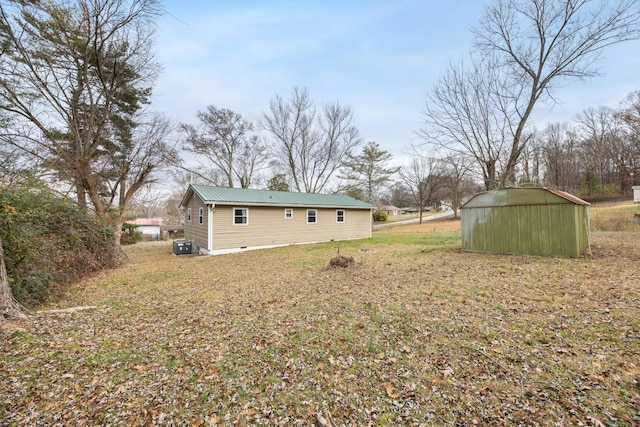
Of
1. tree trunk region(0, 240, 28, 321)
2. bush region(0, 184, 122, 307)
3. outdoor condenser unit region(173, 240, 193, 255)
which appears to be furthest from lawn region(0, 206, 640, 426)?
outdoor condenser unit region(173, 240, 193, 255)

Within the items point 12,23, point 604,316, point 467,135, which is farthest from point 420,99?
point 12,23

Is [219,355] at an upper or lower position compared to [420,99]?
lower

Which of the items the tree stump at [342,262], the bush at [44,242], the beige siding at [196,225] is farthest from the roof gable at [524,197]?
the bush at [44,242]

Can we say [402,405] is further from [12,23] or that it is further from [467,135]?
[12,23]

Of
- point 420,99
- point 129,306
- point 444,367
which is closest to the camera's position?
point 444,367

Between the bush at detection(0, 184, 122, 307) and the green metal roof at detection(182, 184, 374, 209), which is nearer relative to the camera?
the bush at detection(0, 184, 122, 307)

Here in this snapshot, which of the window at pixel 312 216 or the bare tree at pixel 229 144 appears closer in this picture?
the window at pixel 312 216

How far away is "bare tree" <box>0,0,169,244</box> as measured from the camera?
31.9 feet

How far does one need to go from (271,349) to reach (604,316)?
15.5ft

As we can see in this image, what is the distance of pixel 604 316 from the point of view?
381 centimetres

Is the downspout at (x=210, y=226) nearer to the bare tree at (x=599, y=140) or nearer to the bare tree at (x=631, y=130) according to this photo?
the bare tree at (x=631, y=130)

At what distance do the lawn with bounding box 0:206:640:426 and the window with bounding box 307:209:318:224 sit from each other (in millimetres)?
10361

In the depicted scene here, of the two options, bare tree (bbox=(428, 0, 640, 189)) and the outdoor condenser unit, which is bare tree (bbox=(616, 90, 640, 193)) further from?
the outdoor condenser unit

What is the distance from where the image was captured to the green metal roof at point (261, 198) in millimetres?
13125
